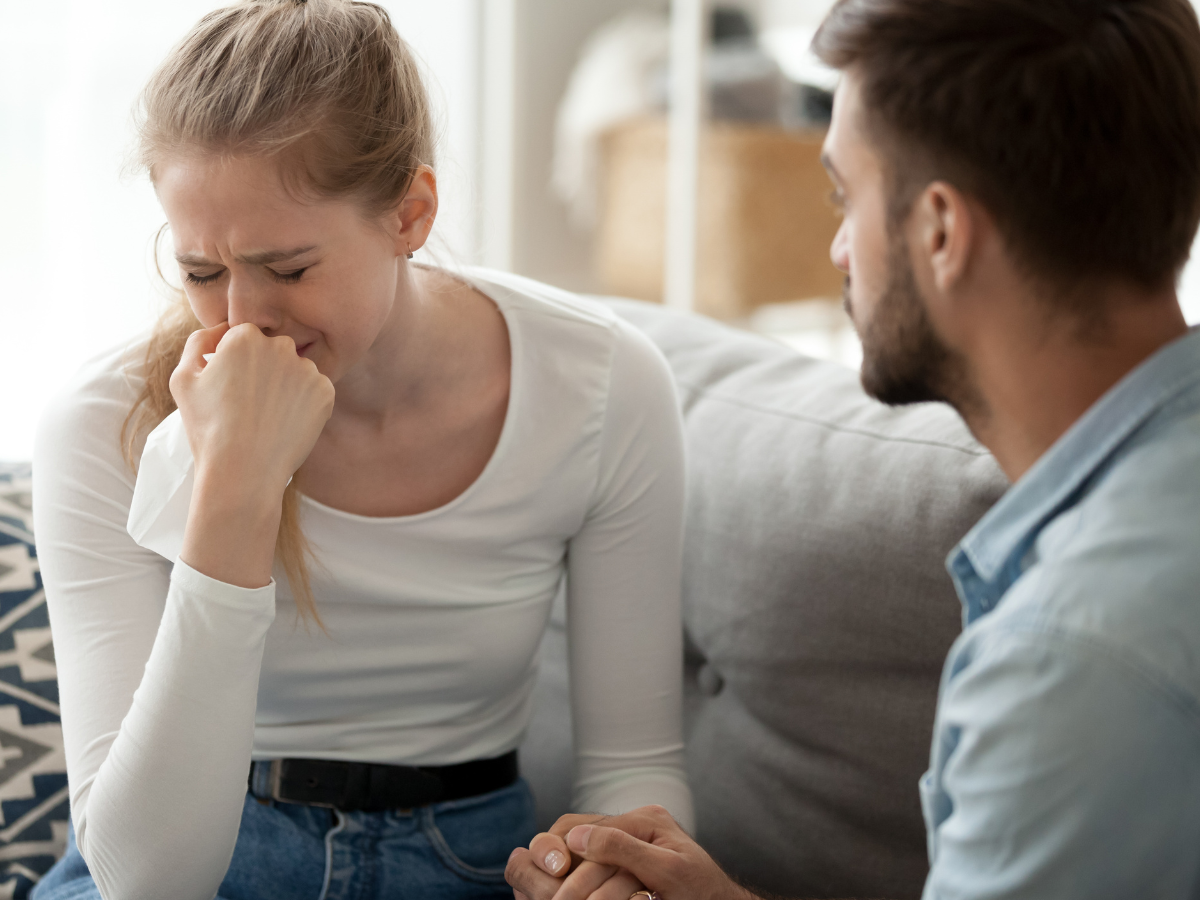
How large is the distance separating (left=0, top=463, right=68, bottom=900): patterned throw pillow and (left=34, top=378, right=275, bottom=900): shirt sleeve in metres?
0.26

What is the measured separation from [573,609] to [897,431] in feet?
1.23

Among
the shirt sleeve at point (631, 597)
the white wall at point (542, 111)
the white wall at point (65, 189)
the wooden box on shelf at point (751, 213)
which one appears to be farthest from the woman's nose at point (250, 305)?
the white wall at point (542, 111)

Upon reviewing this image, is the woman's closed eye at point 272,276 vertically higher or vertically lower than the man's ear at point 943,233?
lower

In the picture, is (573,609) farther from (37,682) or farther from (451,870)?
(37,682)

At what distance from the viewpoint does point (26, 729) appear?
1230 mm

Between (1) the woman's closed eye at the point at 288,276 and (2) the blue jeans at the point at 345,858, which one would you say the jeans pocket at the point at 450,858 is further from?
(1) the woman's closed eye at the point at 288,276

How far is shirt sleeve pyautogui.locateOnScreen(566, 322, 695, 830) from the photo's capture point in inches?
45.9

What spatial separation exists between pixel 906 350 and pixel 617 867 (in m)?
0.49

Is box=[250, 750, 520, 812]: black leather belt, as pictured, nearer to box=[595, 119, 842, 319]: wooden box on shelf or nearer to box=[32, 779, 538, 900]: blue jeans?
box=[32, 779, 538, 900]: blue jeans

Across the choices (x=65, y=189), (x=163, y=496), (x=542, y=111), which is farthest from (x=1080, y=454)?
(x=542, y=111)

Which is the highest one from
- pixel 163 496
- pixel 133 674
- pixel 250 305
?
pixel 250 305

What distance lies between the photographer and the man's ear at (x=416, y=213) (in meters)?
1.02

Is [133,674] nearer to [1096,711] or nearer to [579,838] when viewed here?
[579,838]

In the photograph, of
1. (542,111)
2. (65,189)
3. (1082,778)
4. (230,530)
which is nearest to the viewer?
(1082,778)
